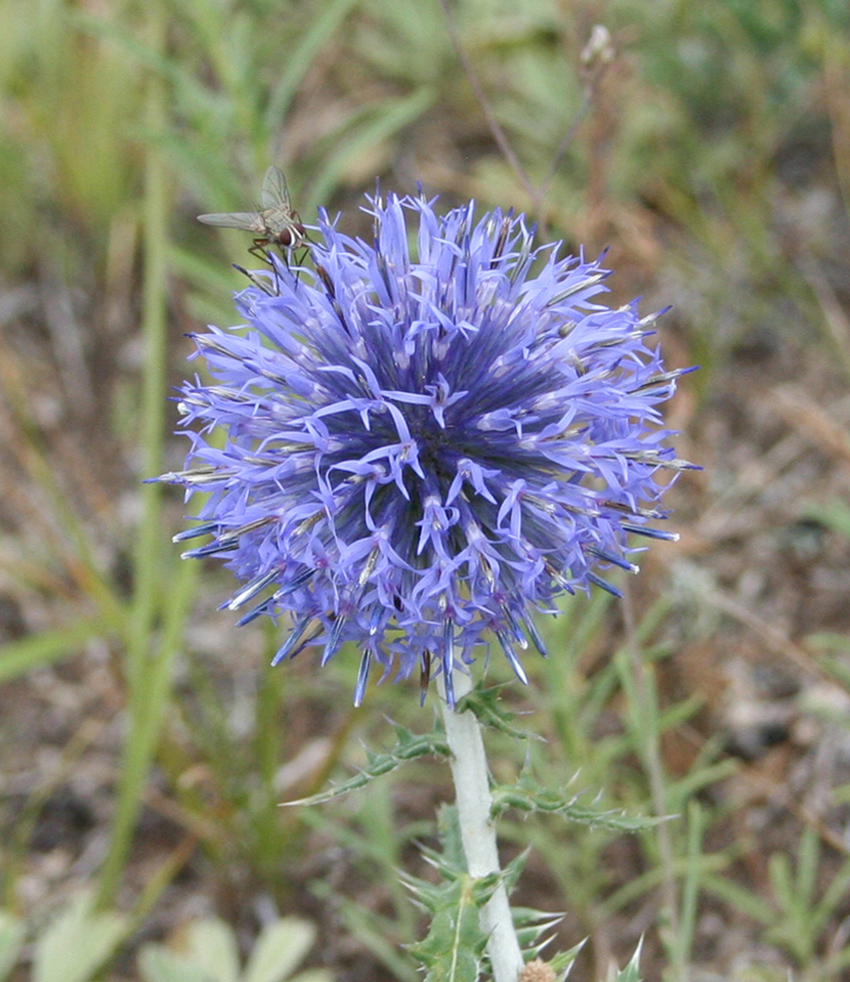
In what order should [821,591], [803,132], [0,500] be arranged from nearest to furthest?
1. [821,591]
2. [0,500]
3. [803,132]

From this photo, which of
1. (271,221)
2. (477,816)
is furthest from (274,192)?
(477,816)

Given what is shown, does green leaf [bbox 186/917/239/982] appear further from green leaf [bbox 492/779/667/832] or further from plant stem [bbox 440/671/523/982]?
green leaf [bbox 492/779/667/832]

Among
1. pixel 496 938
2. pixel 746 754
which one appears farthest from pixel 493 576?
pixel 746 754

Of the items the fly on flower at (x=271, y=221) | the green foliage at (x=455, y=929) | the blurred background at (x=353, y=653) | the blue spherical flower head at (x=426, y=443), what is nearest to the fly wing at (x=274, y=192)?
the fly on flower at (x=271, y=221)

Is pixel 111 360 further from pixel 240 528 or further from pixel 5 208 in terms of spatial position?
A: pixel 240 528

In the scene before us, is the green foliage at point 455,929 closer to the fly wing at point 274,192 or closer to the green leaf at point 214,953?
the green leaf at point 214,953

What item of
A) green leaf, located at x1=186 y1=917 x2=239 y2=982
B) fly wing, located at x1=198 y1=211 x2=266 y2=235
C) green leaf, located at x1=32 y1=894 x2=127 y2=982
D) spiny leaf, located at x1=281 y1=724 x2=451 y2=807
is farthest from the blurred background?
fly wing, located at x1=198 y1=211 x2=266 y2=235

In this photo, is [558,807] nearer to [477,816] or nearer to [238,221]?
[477,816]
